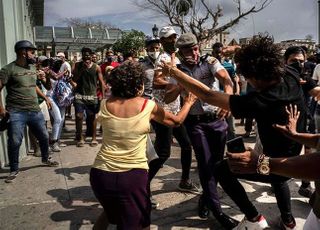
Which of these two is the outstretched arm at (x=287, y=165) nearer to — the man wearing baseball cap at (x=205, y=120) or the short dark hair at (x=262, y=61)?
the short dark hair at (x=262, y=61)

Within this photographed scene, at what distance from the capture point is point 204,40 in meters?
23.3

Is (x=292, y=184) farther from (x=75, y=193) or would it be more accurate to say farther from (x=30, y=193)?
(x=30, y=193)

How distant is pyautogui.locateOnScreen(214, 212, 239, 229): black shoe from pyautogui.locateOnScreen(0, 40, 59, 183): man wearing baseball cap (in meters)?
2.98

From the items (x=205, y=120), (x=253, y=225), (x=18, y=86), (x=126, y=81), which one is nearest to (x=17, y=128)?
(x=18, y=86)

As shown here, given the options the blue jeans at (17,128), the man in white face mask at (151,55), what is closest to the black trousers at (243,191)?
the man in white face mask at (151,55)

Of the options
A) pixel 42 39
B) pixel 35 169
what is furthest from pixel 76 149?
pixel 42 39

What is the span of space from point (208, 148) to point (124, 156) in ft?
4.16

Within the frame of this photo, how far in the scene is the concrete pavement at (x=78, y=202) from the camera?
377cm

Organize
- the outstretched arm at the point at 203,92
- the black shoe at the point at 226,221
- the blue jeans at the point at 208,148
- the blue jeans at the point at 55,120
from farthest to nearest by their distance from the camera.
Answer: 1. the blue jeans at the point at 55,120
2. the blue jeans at the point at 208,148
3. the black shoe at the point at 226,221
4. the outstretched arm at the point at 203,92

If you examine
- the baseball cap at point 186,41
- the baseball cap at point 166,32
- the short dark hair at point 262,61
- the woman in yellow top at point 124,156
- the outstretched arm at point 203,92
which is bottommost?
the woman in yellow top at point 124,156

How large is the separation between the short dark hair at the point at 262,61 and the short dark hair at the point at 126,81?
784mm

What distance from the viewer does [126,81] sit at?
2779 millimetres

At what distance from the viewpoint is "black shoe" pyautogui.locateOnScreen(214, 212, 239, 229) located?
3.49m

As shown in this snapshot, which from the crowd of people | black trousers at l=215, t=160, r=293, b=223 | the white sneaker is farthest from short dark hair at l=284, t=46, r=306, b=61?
the white sneaker
